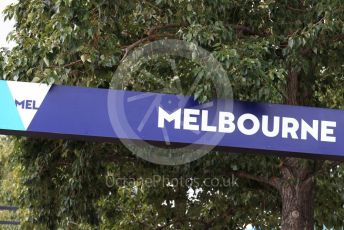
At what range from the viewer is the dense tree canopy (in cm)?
955

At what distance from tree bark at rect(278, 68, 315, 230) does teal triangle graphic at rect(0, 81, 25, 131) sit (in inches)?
195

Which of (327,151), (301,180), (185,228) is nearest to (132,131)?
(327,151)

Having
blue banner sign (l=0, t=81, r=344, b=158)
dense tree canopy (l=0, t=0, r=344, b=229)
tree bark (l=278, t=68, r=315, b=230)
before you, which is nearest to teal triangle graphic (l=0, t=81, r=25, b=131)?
blue banner sign (l=0, t=81, r=344, b=158)

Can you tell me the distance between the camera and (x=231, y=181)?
43.6 feet

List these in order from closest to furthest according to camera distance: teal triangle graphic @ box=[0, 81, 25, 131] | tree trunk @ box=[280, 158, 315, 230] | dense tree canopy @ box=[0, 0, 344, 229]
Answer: teal triangle graphic @ box=[0, 81, 25, 131] < dense tree canopy @ box=[0, 0, 344, 229] < tree trunk @ box=[280, 158, 315, 230]

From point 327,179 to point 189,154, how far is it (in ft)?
10.3

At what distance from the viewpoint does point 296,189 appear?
1163 cm

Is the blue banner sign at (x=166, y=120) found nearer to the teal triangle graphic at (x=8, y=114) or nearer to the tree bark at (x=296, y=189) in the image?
the teal triangle graphic at (x=8, y=114)

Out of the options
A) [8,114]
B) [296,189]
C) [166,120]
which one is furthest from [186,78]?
[8,114]

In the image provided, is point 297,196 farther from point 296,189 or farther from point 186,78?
point 186,78

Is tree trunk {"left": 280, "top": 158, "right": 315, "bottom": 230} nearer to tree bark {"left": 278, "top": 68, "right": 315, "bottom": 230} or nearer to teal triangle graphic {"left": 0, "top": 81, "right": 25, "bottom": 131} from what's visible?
tree bark {"left": 278, "top": 68, "right": 315, "bottom": 230}

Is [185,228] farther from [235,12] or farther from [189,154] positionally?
[235,12]

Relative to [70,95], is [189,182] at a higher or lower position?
lower

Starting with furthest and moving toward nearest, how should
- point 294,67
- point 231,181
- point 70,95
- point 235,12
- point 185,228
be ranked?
point 185,228
point 231,181
point 235,12
point 294,67
point 70,95
